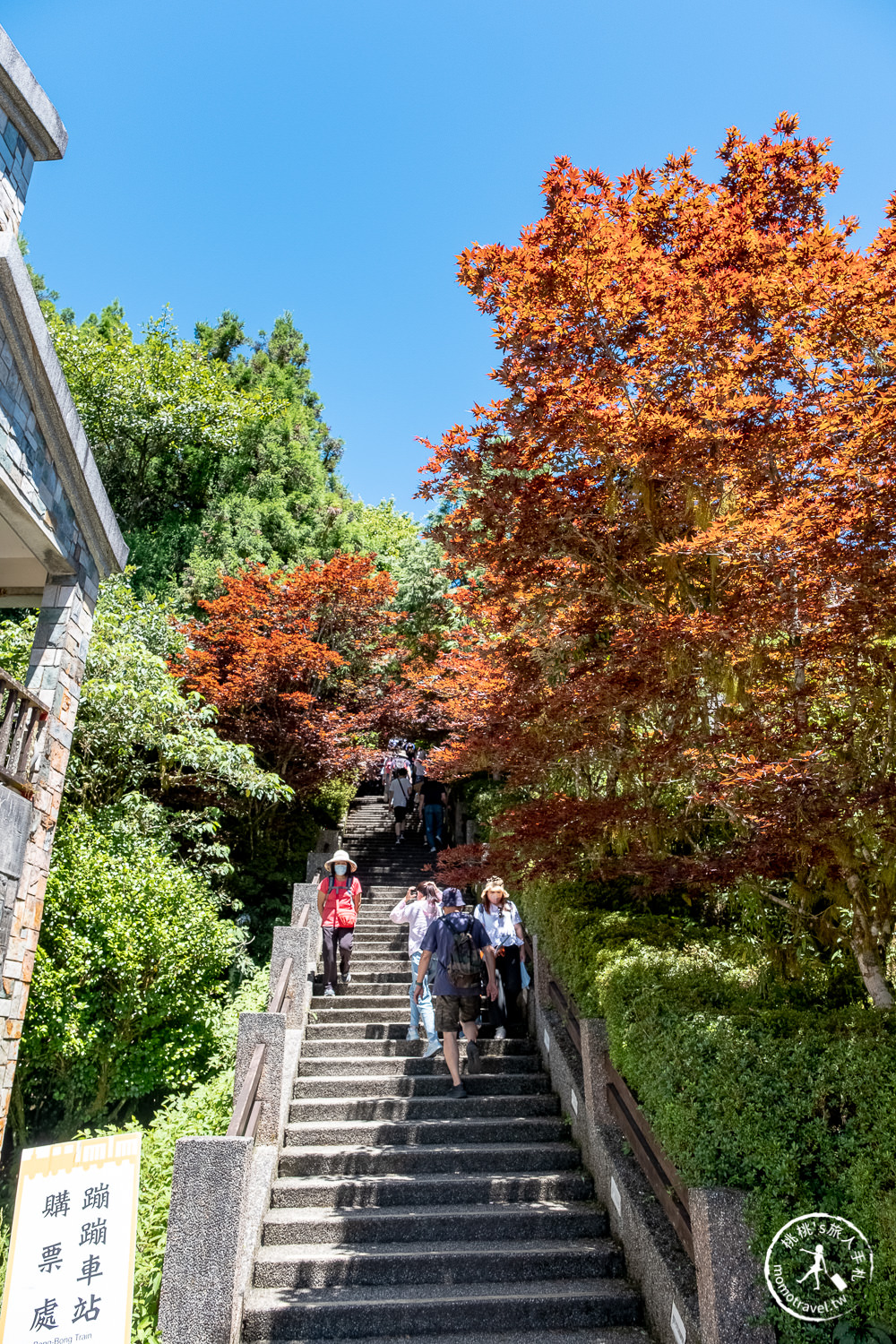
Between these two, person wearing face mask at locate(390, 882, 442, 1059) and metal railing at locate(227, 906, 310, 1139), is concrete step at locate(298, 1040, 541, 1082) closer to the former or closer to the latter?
person wearing face mask at locate(390, 882, 442, 1059)

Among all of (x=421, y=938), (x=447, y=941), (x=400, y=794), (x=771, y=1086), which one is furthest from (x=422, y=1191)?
(x=400, y=794)

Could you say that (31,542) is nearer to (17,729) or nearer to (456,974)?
(17,729)

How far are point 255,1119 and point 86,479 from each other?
5316mm

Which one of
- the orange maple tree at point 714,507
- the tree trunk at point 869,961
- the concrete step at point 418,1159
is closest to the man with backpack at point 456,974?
the concrete step at point 418,1159

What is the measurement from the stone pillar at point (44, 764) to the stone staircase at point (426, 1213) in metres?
2.41

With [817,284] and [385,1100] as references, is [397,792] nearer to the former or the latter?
[385,1100]

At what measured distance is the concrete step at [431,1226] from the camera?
18.8 ft

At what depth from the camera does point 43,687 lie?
6973mm

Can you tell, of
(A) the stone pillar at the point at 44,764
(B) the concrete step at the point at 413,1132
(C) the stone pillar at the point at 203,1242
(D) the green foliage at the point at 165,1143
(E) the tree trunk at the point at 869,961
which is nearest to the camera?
(C) the stone pillar at the point at 203,1242

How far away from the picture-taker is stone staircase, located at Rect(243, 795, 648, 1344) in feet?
16.6

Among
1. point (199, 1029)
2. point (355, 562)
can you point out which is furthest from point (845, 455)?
point (355, 562)

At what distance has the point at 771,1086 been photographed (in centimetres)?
437

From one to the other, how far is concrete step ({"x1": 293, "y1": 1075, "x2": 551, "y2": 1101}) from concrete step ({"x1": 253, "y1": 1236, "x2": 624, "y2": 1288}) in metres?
1.81

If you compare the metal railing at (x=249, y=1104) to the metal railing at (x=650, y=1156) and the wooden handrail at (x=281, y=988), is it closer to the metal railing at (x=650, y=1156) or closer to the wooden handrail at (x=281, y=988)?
the wooden handrail at (x=281, y=988)
